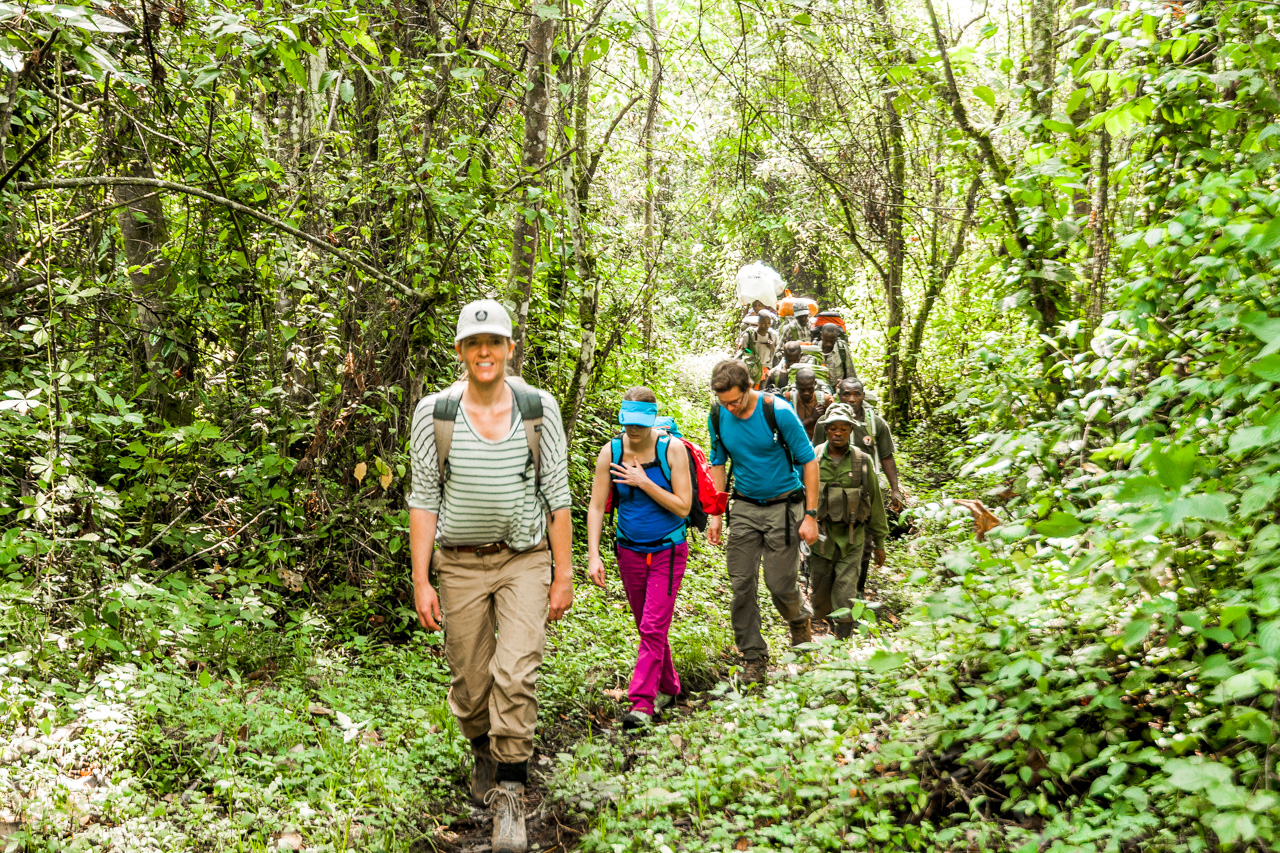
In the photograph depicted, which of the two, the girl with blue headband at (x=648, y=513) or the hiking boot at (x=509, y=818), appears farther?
the girl with blue headband at (x=648, y=513)

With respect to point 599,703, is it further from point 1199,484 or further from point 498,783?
point 1199,484

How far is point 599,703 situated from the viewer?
6.10 metres

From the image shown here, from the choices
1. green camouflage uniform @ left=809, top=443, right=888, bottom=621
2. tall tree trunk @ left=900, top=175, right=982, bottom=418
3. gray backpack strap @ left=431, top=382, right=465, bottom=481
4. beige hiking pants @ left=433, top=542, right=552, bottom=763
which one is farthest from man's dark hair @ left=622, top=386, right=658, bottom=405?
tall tree trunk @ left=900, top=175, right=982, bottom=418

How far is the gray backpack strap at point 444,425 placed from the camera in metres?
4.26

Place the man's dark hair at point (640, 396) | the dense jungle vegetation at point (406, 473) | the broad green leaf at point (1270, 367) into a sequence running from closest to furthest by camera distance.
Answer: the broad green leaf at point (1270, 367) < the dense jungle vegetation at point (406, 473) < the man's dark hair at point (640, 396)

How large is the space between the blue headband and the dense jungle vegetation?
1.32 m

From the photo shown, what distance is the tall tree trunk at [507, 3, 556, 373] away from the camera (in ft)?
20.2

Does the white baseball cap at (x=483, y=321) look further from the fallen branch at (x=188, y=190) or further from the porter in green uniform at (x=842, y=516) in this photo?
the porter in green uniform at (x=842, y=516)

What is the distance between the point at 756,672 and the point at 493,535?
2905mm

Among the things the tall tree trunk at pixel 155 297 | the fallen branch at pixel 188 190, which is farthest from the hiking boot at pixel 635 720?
the tall tree trunk at pixel 155 297

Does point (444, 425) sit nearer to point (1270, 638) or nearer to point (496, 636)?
point (496, 636)

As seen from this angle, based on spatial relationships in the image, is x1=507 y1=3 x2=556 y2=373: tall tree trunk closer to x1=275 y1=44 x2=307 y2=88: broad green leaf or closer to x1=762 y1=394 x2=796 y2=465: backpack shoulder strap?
x1=275 y1=44 x2=307 y2=88: broad green leaf

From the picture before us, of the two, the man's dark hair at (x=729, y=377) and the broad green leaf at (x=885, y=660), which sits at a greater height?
the man's dark hair at (x=729, y=377)

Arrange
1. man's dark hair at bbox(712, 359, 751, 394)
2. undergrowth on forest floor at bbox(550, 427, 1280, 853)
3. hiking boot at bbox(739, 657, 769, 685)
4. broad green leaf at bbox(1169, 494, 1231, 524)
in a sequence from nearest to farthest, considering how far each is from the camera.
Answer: broad green leaf at bbox(1169, 494, 1231, 524) → undergrowth on forest floor at bbox(550, 427, 1280, 853) → man's dark hair at bbox(712, 359, 751, 394) → hiking boot at bbox(739, 657, 769, 685)
